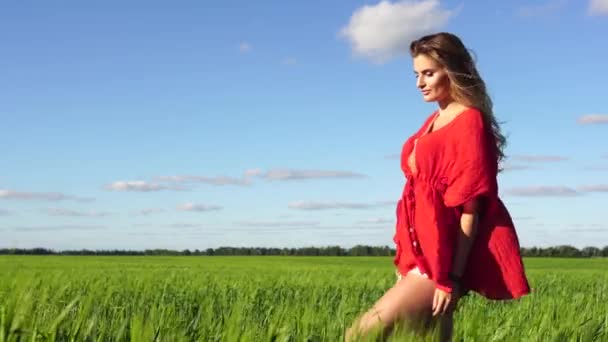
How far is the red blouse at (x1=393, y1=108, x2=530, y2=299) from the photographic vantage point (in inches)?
139

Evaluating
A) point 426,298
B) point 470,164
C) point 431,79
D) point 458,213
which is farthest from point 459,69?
point 426,298

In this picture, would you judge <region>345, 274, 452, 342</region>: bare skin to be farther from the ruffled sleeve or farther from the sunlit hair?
the sunlit hair

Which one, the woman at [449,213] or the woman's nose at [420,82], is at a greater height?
the woman's nose at [420,82]

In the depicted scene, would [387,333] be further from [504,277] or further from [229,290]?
[229,290]

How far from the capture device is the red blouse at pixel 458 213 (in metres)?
3.54

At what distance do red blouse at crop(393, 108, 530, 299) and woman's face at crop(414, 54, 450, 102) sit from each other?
0.17m

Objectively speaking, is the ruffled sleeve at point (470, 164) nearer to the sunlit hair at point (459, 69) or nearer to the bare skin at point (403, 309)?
the sunlit hair at point (459, 69)

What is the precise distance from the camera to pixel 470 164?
3.58 m

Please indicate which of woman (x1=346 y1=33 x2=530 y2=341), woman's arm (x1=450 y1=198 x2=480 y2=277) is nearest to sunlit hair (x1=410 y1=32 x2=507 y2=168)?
woman (x1=346 y1=33 x2=530 y2=341)

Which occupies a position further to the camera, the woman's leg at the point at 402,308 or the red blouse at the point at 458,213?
the red blouse at the point at 458,213

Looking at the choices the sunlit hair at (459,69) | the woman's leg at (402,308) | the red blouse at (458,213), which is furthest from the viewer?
the sunlit hair at (459,69)

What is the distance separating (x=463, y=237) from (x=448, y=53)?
90 cm

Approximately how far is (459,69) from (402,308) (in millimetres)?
1204

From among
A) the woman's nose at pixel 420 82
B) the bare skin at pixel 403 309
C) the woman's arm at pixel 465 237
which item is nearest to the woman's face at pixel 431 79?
the woman's nose at pixel 420 82
